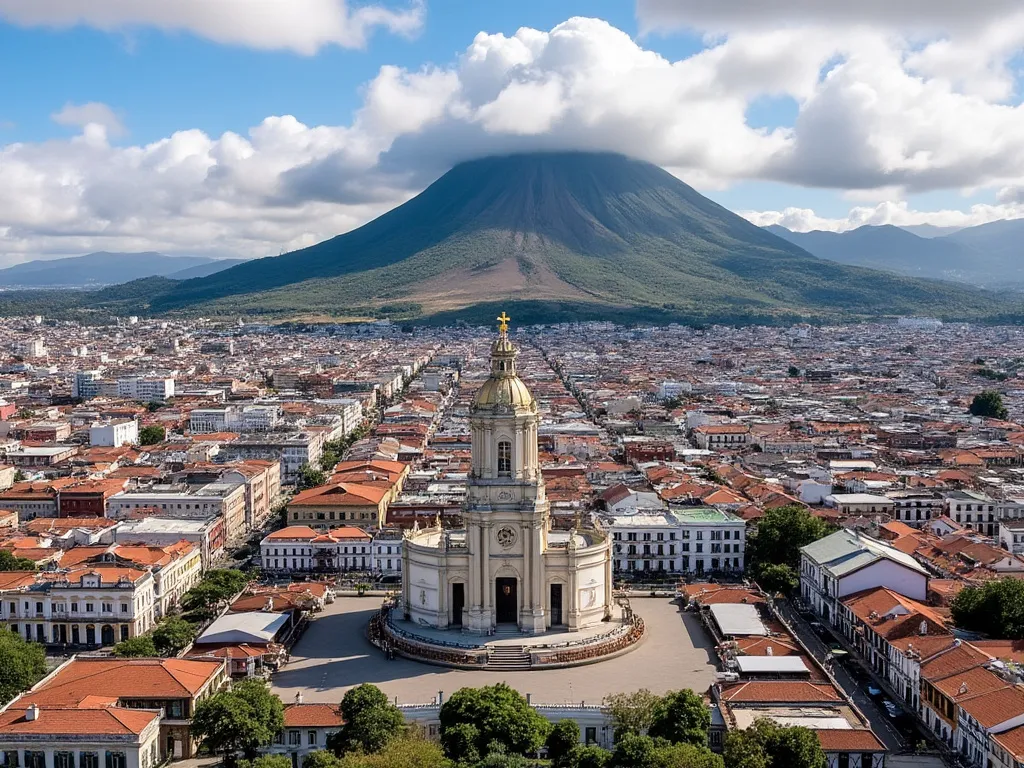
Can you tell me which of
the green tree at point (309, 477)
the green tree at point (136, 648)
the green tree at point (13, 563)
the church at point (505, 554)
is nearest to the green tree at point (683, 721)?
the church at point (505, 554)

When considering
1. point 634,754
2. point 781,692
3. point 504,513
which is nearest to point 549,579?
point 504,513

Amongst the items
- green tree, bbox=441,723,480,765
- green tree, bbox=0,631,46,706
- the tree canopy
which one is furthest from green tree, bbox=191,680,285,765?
the tree canopy

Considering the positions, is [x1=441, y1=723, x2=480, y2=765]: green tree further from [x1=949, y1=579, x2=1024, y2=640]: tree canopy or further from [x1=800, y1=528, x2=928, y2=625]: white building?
[x1=949, y1=579, x2=1024, y2=640]: tree canopy

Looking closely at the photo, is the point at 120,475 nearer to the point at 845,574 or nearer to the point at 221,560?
the point at 221,560

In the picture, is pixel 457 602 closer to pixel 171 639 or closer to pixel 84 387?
pixel 171 639

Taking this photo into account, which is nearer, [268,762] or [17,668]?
[268,762]

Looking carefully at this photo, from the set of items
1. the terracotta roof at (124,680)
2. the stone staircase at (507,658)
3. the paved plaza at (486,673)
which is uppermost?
the terracotta roof at (124,680)

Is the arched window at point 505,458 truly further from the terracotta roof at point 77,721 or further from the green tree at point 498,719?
the terracotta roof at point 77,721
